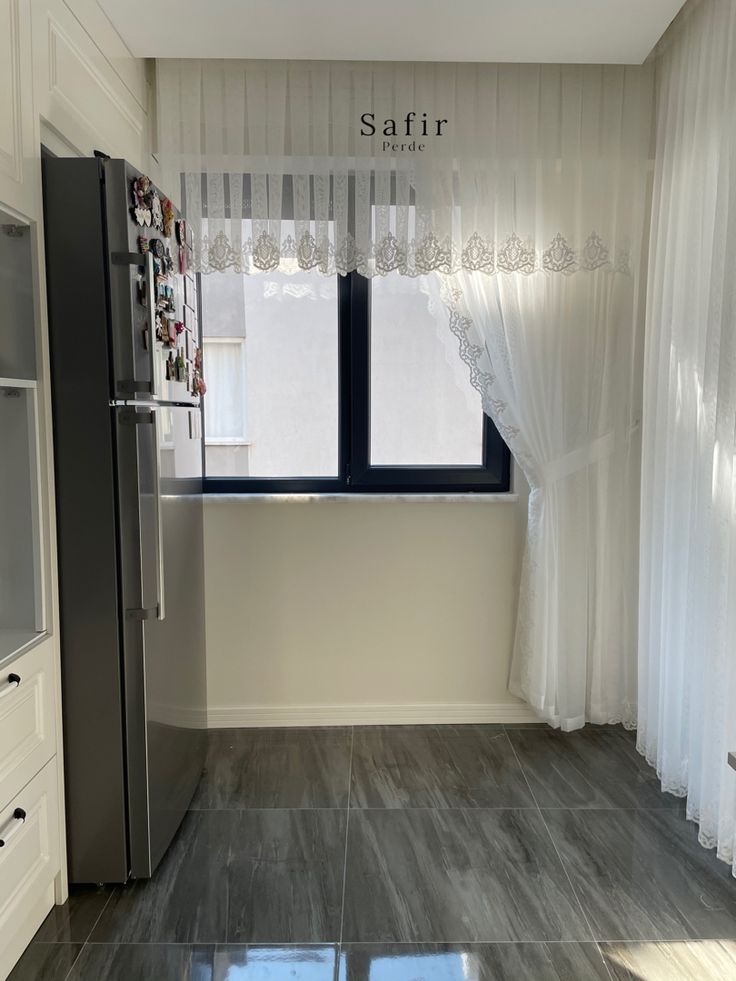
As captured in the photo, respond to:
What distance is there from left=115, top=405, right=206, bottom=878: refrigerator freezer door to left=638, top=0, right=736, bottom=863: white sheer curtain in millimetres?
1586

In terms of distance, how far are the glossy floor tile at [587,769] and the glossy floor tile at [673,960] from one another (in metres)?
0.65

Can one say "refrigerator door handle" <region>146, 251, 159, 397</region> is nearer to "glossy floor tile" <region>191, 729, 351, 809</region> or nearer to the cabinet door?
the cabinet door

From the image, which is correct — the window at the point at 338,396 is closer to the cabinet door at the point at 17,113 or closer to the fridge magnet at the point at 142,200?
the fridge magnet at the point at 142,200

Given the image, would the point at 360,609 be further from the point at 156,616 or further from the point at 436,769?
the point at 156,616

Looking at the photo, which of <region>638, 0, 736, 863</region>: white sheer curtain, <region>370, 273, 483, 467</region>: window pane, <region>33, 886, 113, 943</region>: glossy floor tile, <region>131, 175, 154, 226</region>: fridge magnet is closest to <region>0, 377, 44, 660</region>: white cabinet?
<region>131, 175, 154, 226</region>: fridge magnet

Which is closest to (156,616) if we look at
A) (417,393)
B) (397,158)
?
(417,393)

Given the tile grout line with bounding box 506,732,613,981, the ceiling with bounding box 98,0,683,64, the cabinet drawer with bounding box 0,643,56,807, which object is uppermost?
the ceiling with bounding box 98,0,683,64

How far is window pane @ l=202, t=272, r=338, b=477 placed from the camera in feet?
9.68

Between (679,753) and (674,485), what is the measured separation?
89 centimetres

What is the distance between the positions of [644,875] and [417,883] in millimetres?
654

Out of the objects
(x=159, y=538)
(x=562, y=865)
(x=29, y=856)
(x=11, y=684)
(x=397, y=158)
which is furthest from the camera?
(x=397, y=158)

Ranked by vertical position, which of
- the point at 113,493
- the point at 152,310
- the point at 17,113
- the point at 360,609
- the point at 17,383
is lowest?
the point at 360,609

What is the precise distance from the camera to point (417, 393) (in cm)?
304

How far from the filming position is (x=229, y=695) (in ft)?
10.1
